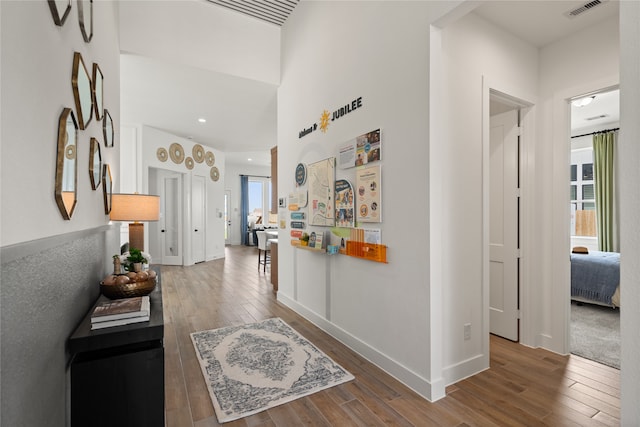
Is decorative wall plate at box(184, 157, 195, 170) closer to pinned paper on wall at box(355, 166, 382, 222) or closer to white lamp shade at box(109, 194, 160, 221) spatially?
white lamp shade at box(109, 194, 160, 221)

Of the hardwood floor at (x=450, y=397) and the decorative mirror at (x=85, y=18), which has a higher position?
the decorative mirror at (x=85, y=18)

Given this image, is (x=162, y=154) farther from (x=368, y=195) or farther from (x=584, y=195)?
(x=584, y=195)

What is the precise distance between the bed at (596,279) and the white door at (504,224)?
192cm

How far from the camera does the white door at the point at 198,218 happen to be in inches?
299

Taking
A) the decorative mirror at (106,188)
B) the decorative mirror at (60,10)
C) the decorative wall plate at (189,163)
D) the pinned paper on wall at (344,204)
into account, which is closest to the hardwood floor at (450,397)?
the pinned paper on wall at (344,204)

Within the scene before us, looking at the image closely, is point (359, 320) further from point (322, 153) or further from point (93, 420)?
point (93, 420)

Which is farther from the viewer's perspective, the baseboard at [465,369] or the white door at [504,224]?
the white door at [504,224]

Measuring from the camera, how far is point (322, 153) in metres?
3.33

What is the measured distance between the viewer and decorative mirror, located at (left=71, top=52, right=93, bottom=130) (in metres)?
1.47

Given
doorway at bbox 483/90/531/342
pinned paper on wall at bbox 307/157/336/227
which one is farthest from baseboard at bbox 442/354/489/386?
pinned paper on wall at bbox 307/157/336/227

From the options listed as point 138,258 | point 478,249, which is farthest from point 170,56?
point 478,249

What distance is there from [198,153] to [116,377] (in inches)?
285

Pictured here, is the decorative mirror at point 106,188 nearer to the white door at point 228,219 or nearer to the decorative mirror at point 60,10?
the decorative mirror at point 60,10

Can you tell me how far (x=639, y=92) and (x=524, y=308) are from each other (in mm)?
2572
